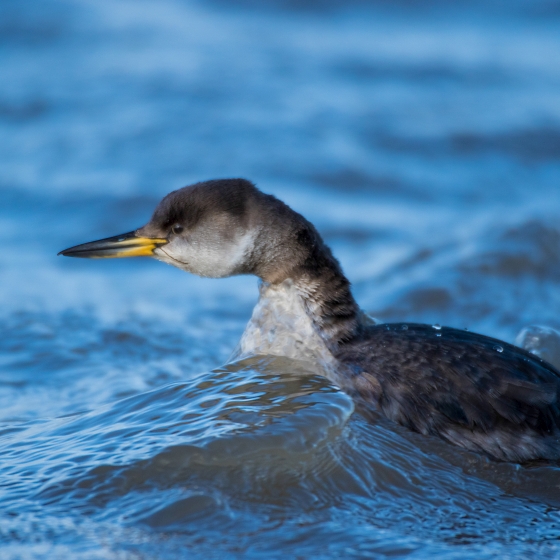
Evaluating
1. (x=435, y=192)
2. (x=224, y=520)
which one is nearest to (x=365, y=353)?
(x=224, y=520)

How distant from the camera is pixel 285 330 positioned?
514 centimetres

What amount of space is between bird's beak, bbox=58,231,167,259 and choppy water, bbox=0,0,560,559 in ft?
→ 2.46

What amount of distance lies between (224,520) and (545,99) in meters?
9.73

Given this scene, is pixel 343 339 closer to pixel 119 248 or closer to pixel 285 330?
pixel 285 330

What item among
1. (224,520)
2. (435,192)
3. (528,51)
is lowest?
(224,520)

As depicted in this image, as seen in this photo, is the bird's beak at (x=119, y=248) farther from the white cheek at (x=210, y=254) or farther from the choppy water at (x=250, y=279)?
the choppy water at (x=250, y=279)

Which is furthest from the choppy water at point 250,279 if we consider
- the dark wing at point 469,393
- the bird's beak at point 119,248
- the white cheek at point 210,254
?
the bird's beak at point 119,248

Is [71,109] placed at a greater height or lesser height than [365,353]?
greater

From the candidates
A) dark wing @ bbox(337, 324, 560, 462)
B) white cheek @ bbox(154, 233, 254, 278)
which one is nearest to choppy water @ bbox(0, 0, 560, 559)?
dark wing @ bbox(337, 324, 560, 462)

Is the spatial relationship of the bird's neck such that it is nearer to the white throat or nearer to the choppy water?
the white throat

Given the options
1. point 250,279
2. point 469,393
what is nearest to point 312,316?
point 469,393

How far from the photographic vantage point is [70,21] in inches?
535

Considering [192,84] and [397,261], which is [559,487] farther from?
[192,84]

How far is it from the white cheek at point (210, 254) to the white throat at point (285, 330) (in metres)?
0.27
